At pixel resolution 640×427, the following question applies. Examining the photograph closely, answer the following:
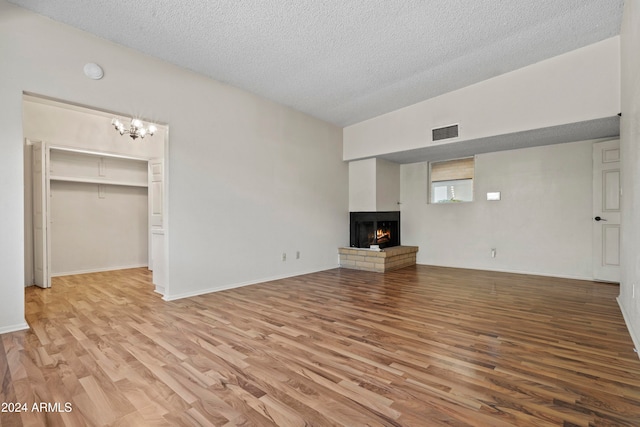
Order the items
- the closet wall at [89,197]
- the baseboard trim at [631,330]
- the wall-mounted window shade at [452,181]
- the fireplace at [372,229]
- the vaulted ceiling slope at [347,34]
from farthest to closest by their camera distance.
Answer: the fireplace at [372,229] < the wall-mounted window shade at [452,181] < the closet wall at [89,197] < the vaulted ceiling slope at [347,34] < the baseboard trim at [631,330]

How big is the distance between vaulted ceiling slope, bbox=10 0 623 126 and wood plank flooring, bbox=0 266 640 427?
→ 300 cm

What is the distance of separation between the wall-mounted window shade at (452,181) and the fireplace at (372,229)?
1.03 meters

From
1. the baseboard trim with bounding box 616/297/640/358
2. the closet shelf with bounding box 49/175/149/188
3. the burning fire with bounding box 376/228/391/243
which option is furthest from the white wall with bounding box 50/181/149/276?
the baseboard trim with bounding box 616/297/640/358

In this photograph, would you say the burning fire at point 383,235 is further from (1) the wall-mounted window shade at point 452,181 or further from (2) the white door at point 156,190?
(2) the white door at point 156,190

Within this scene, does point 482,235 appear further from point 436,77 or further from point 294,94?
point 294,94

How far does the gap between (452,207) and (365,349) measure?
4676mm

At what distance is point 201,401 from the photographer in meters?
1.70

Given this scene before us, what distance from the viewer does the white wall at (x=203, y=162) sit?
284 cm

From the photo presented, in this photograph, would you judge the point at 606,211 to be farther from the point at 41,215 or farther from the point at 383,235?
the point at 41,215

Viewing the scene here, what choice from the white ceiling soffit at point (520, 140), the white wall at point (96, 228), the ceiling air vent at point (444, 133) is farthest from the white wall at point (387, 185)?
the white wall at point (96, 228)

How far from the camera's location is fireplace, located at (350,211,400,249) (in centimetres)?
634

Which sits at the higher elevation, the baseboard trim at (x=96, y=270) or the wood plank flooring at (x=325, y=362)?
the wood plank flooring at (x=325, y=362)

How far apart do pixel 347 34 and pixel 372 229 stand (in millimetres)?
3882

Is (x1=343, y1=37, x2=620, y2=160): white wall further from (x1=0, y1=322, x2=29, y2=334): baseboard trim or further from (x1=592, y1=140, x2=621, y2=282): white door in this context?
(x1=0, y1=322, x2=29, y2=334): baseboard trim
